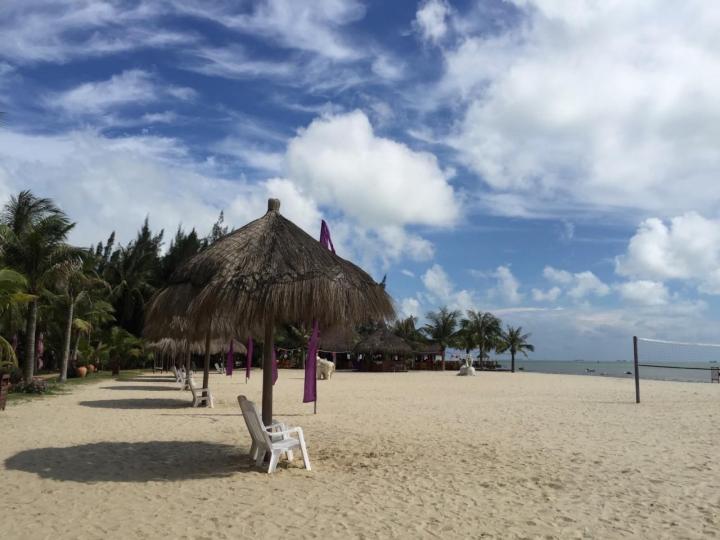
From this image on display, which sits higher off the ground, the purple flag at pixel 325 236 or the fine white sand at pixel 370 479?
the purple flag at pixel 325 236

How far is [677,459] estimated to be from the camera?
6.98 metres

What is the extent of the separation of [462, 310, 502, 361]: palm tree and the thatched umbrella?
144 feet

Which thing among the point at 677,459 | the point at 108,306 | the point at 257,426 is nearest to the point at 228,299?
the point at 257,426

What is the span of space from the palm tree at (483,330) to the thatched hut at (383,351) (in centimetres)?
896

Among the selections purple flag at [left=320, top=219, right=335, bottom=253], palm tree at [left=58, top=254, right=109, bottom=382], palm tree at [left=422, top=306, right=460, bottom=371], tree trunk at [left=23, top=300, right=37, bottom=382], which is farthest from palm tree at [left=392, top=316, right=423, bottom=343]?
purple flag at [left=320, top=219, right=335, bottom=253]

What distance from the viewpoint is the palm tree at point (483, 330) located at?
49438mm

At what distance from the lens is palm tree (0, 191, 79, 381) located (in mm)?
16062

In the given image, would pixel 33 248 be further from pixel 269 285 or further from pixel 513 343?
pixel 513 343

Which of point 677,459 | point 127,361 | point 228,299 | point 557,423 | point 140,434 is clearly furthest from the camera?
point 127,361

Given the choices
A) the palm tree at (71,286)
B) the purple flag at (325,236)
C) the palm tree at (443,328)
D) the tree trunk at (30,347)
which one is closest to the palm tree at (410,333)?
the palm tree at (443,328)

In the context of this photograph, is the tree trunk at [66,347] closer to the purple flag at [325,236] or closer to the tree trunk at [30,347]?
the tree trunk at [30,347]

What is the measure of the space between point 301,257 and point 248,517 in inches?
114

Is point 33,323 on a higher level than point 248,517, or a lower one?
higher

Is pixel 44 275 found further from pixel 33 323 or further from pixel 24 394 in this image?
pixel 24 394
